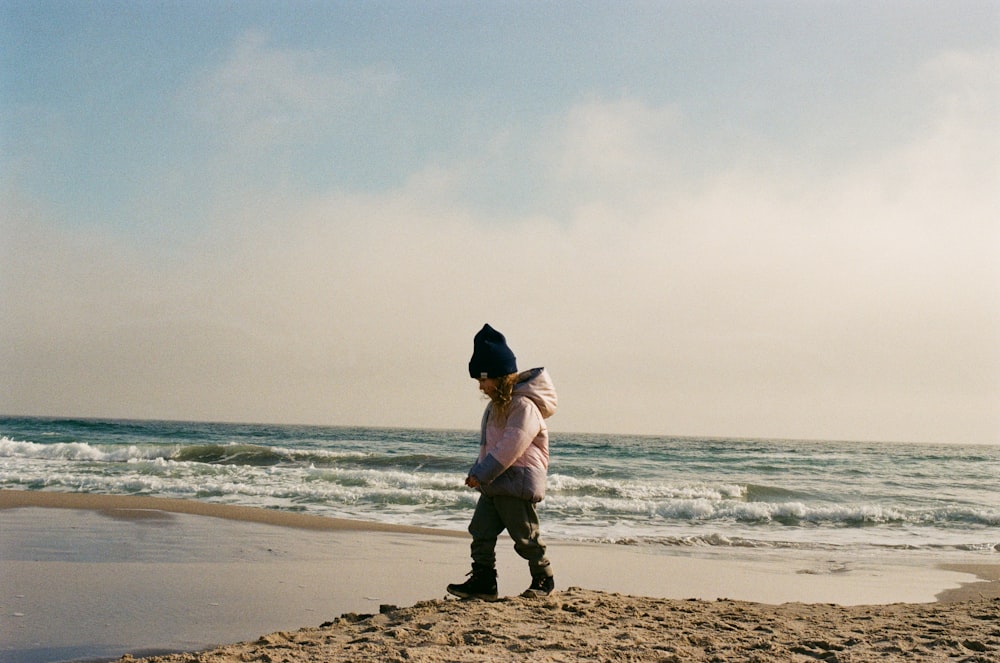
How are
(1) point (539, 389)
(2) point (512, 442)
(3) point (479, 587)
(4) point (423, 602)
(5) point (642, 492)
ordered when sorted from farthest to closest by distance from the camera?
(5) point (642, 492)
(1) point (539, 389)
(3) point (479, 587)
(2) point (512, 442)
(4) point (423, 602)

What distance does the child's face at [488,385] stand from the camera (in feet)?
16.2

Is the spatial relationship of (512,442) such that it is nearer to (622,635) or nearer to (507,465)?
(507,465)

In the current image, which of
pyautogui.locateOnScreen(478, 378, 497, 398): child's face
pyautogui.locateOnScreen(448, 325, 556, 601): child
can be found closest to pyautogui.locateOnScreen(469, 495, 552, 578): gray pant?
pyautogui.locateOnScreen(448, 325, 556, 601): child

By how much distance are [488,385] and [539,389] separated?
0.34 meters

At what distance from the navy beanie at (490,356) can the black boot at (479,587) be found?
1227mm

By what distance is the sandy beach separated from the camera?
151 inches

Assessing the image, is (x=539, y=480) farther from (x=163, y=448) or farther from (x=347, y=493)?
(x=163, y=448)

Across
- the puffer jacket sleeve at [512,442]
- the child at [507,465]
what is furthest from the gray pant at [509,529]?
the puffer jacket sleeve at [512,442]

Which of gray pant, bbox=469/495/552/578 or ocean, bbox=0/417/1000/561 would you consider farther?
ocean, bbox=0/417/1000/561

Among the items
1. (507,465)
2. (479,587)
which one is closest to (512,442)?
(507,465)

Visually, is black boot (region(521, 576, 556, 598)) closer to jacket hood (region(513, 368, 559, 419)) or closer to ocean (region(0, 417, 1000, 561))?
jacket hood (region(513, 368, 559, 419))

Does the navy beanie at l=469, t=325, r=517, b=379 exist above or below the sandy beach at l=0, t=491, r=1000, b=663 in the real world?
above

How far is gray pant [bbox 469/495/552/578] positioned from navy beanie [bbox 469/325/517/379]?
0.79m

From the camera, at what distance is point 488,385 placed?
495cm
